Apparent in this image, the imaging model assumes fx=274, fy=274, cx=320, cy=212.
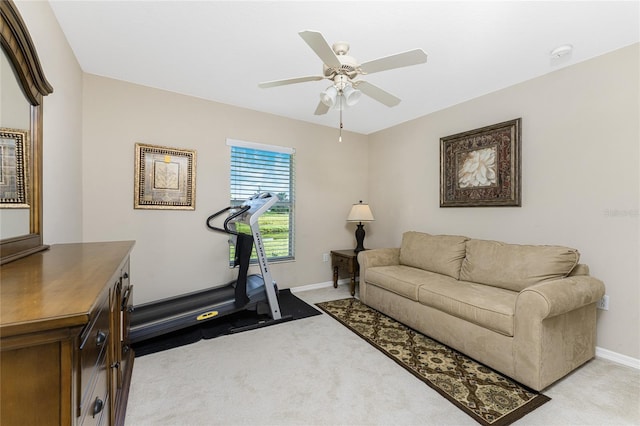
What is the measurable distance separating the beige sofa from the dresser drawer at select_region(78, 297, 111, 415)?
7.29ft

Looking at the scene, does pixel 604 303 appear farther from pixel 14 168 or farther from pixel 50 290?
pixel 14 168

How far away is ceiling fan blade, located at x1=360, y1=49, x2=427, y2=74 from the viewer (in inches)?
59.6

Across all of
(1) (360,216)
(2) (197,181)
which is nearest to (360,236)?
(1) (360,216)

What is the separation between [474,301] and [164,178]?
126 inches

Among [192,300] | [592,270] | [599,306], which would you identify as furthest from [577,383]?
[192,300]

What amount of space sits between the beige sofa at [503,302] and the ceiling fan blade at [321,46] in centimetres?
192

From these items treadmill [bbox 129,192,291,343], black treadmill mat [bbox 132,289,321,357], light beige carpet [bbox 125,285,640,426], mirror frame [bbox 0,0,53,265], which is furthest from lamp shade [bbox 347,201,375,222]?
mirror frame [bbox 0,0,53,265]

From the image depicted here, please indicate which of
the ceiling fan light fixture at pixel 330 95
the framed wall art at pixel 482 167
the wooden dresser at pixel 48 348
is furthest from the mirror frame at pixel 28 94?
the framed wall art at pixel 482 167

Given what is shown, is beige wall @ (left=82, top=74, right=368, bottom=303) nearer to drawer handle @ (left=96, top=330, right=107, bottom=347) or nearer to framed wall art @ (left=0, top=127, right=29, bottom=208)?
framed wall art @ (left=0, top=127, right=29, bottom=208)

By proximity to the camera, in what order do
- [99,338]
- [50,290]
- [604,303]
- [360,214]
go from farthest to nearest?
[360,214] → [604,303] → [99,338] → [50,290]

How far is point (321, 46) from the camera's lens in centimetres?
146

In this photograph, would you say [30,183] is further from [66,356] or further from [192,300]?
[192,300]

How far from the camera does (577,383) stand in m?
1.87

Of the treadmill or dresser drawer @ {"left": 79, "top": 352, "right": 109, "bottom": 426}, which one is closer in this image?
dresser drawer @ {"left": 79, "top": 352, "right": 109, "bottom": 426}
